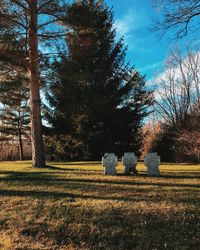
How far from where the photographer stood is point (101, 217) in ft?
24.5

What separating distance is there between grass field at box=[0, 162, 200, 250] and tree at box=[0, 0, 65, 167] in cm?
724

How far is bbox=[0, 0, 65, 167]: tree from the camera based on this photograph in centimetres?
1700

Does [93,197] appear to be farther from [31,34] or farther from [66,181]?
[31,34]

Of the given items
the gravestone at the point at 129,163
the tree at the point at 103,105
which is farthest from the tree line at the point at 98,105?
the gravestone at the point at 129,163

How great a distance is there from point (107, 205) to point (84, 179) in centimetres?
437

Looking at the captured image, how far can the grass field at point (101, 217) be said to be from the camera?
6.52 m

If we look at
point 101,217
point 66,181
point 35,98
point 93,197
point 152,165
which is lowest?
point 101,217

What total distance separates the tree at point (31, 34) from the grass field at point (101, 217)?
7.24 metres

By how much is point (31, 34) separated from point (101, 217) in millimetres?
12539

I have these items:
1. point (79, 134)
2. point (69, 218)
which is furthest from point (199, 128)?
point (69, 218)

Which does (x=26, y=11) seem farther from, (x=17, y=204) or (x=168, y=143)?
(x=168, y=143)

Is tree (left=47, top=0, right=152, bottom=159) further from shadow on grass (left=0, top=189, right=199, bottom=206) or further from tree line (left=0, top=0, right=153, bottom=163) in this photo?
shadow on grass (left=0, top=189, right=199, bottom=206)

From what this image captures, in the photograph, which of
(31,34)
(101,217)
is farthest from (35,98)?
(101,217)

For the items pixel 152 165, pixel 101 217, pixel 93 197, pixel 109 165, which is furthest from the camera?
pixel 109 165
